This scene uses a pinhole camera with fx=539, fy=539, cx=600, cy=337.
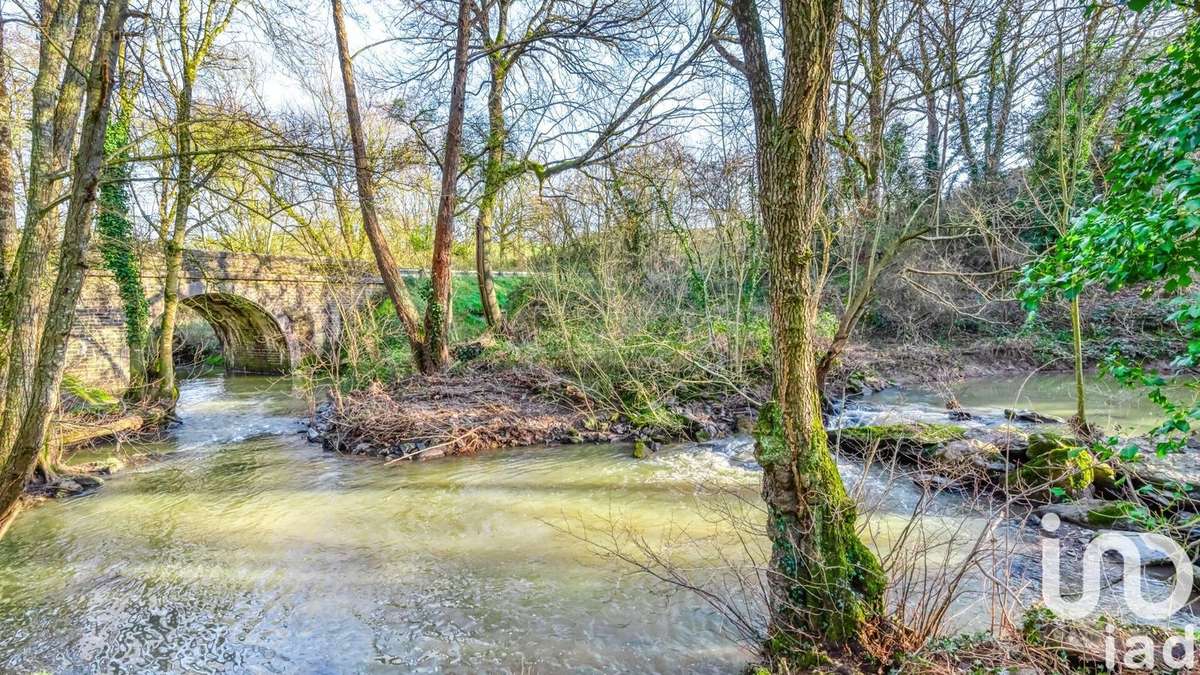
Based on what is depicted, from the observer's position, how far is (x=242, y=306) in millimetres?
16219

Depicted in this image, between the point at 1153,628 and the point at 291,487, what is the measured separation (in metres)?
8.19

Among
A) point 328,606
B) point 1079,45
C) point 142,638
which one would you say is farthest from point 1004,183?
point 142,638

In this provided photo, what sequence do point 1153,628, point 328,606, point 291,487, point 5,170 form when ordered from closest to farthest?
1. point 1153,628
2. point 328,606
3. point 5,170
4. point 291,487

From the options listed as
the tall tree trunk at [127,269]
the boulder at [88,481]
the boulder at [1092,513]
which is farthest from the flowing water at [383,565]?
the tall tree trunk at [127,269]

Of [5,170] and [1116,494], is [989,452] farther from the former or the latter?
[5,170]

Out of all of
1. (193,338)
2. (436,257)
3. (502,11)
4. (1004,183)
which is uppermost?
(502,11)

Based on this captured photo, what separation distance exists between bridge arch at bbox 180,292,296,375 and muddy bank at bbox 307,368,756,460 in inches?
300

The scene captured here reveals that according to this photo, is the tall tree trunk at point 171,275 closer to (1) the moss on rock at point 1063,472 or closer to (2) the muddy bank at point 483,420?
(2) the muddy bank at point 483,420

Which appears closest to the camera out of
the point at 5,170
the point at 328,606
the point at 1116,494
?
the point at 328,606

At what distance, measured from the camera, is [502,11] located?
1250 cm

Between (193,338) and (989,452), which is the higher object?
(193,338)

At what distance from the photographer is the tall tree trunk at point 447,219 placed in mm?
10125

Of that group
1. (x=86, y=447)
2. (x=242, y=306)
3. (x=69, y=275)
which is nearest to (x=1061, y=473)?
(x=69, y=275)

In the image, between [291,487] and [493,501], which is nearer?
[493,501]
